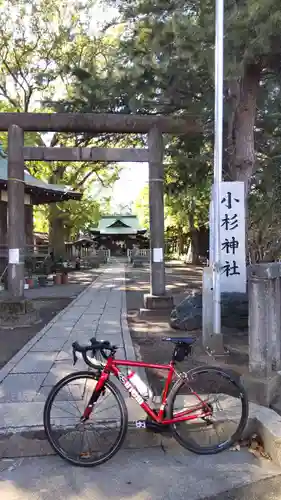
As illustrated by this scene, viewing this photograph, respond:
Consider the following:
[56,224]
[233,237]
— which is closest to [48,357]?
[233,237]

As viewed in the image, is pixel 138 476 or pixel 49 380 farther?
pixel 49 380

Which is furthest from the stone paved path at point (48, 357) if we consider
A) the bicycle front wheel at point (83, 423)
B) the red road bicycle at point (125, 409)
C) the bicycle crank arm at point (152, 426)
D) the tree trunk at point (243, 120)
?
the tree trunk at point (243, 120)

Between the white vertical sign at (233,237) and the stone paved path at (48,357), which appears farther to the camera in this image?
the white vertical sign at (233,237)

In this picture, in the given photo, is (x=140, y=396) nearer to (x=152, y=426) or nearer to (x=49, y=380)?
(x=152, y=426)

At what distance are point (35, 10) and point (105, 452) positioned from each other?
70.1 ft

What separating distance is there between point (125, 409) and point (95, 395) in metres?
0.29

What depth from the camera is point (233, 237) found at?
7113 millimetres

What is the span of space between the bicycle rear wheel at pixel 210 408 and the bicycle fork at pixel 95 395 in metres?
0.58

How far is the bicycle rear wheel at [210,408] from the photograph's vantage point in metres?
3.76

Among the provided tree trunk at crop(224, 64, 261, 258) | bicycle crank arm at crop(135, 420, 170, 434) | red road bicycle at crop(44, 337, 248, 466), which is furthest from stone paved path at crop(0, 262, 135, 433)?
tree trunk at crop(224, 64, 261, 258)

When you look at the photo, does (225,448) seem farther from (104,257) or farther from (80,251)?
(80,251)

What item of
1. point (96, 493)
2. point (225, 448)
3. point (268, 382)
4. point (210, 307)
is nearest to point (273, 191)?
point (210, 307)

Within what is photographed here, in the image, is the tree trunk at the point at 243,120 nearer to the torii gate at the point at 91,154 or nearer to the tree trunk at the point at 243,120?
the tree trunk at the point at 243,120

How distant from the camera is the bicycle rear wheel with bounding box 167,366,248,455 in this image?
12.3 ft
